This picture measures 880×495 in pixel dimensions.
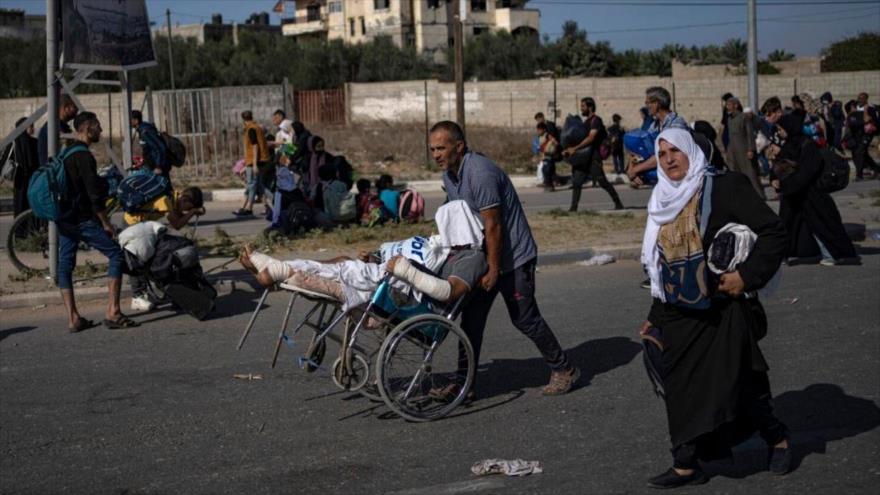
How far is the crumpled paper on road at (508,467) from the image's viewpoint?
5.62m

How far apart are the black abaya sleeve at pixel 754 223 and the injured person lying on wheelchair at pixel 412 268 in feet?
6.02

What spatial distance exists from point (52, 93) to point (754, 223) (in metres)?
8.05

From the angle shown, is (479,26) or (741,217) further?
(479,26)

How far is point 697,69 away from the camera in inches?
2231

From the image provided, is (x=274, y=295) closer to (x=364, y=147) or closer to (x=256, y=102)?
(x=256, y=102)

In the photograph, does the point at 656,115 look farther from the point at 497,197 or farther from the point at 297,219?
the point at 297,219

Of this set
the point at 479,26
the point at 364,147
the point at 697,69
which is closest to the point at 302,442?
the point at 364,147

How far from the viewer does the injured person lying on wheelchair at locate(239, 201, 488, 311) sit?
639 centimetres

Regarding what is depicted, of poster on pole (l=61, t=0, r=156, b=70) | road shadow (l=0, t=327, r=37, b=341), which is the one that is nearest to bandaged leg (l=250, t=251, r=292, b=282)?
road shadow (l=0, t=327, r=37, b=341)

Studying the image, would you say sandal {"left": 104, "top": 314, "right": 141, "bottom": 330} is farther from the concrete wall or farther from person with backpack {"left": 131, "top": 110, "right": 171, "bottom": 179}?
the concrete wall

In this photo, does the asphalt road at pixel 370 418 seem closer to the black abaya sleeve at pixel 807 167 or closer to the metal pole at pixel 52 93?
the metal pole at pixel 52 93

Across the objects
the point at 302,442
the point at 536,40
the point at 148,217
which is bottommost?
the point at 302,442

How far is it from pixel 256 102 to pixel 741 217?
27.4 m

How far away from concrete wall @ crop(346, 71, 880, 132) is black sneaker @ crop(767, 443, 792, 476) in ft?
103
